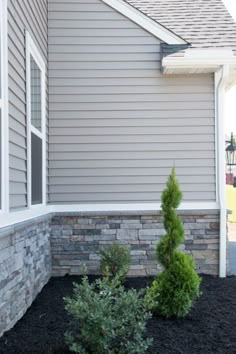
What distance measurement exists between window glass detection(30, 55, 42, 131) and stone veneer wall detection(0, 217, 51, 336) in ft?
3.92

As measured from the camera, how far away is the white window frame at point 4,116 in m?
3.69

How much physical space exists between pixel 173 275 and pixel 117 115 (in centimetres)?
280

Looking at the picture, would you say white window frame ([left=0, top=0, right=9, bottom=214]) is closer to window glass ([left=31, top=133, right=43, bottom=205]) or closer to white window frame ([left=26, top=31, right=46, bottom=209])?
white window frame ([left=26, top=31, right=46, bottom=209])

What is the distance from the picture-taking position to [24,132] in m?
4.61

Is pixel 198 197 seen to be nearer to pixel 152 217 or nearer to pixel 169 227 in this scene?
pixel 152 217

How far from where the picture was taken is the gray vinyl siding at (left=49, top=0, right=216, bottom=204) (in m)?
6.42

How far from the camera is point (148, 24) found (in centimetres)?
643

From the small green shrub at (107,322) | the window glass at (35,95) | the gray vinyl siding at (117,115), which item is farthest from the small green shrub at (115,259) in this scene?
the small green shrub at (107,322)

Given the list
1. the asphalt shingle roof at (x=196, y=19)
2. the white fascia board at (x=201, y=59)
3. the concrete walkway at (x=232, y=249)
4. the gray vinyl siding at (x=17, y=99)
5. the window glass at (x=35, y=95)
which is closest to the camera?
the gray vinyl siding at (x=17, y=99)

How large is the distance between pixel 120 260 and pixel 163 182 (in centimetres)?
138

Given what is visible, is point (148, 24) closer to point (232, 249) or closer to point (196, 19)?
point (196, 19)

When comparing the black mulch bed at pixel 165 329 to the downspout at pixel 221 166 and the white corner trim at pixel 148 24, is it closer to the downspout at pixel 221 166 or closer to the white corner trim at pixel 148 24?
the downspout at pixel 221 166

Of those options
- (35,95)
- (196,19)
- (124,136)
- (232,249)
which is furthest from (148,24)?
(232,249)

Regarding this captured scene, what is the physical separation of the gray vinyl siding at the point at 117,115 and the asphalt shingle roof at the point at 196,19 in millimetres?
601
